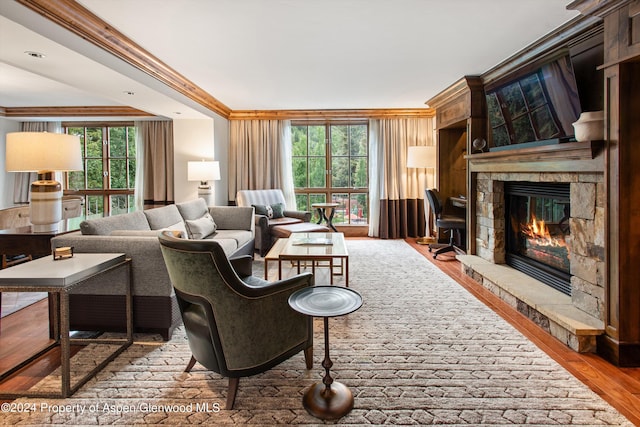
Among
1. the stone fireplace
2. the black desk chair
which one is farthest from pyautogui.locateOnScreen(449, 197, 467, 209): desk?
the stone fireplace

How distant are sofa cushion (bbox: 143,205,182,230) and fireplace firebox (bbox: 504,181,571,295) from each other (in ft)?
12.7

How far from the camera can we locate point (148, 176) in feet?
22.5

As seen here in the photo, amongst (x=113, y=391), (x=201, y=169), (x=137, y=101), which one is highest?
(x=137, y=101)

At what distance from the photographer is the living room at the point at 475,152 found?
2213mm

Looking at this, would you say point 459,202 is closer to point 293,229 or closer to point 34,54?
point 293,229

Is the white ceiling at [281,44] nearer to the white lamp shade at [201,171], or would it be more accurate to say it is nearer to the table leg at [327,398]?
the white lamp shade at [201,171]

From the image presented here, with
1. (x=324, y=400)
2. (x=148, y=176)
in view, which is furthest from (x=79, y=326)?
(x=148, y=176)

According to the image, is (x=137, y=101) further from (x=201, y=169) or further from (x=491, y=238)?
(x=491, y=238)

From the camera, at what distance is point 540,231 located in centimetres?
351

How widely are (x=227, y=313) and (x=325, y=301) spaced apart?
490 millimetres

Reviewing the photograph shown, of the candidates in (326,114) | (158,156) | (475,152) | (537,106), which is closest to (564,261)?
(537,106)

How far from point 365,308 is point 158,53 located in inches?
129

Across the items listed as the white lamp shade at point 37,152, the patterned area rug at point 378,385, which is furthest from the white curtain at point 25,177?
the patterned area rug at point 378,385

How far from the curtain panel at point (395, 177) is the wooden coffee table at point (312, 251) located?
8.18 ft
